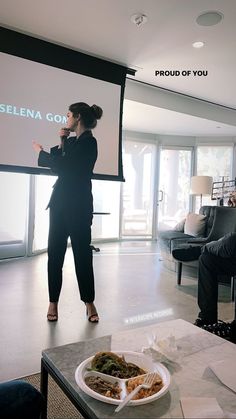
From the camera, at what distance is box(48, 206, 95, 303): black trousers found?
250 centimetres

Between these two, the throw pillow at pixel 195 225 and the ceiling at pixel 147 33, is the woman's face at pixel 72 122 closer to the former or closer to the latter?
the ceiling at pixel 147 33

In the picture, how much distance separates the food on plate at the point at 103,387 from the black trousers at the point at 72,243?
59.9 inches

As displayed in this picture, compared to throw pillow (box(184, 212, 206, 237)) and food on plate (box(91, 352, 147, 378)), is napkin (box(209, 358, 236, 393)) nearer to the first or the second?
food on plate (box(91, 352, 147, 378))

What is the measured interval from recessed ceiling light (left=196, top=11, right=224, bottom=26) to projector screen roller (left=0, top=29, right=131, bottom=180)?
123cm

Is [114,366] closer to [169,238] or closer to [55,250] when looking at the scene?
[55,250]

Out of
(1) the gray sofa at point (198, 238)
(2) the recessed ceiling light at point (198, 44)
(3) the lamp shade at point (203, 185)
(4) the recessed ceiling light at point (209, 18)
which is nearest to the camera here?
(4) the recessed ceiling light at point (209, 18)

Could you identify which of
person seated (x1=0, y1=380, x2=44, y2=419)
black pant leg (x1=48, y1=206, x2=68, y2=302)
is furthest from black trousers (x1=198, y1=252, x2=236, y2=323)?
person seated (x1=0, y1=380, x2=44, y2=419)

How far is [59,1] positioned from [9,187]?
2511 mm

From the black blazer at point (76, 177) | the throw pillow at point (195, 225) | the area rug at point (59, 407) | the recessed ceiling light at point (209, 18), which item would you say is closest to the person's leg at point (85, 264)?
the black blazer at point (76, 177)

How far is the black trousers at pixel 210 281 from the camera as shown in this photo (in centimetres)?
235

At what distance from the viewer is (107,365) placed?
1083 millimetres

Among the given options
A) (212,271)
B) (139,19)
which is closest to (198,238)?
(212,271)

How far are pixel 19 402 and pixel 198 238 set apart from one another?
3.47 metres

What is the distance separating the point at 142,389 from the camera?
98 centimetres
